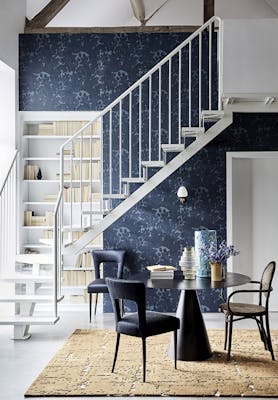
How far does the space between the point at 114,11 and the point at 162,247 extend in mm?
4382

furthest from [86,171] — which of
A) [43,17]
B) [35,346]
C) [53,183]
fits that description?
[35,346]

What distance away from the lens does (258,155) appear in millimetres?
7918

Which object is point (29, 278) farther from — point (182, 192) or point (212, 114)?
point (212, 114)

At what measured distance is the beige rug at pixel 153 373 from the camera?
15.2 ft

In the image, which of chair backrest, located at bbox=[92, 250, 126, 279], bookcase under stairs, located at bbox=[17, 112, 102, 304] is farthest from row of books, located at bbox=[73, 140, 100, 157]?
chair backrest, located at bbox=[92, 250, 126, 279]

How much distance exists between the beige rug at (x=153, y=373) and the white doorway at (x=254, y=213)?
190cm

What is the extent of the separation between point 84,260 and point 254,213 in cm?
230

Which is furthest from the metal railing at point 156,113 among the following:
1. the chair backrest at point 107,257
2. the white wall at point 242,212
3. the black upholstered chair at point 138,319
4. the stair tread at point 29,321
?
the black upholstered chair at point 138,319

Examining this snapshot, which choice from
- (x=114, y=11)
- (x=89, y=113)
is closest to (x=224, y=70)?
(x=89, y=113)

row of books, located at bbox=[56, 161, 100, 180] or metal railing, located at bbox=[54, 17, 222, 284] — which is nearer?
metal railing, located at bbox=[54, 17, 222, 284]

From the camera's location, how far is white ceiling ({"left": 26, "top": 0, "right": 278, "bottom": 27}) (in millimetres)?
9688

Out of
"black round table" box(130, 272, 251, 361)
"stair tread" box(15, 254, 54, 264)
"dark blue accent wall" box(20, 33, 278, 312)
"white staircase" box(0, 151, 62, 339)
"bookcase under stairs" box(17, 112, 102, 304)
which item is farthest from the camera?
"bookcase under stairs" box(17, 112, 102, 304)

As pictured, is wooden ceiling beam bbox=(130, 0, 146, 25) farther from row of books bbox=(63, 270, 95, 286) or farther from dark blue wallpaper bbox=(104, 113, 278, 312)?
row of books bbox=(63, 270, 95, 286)

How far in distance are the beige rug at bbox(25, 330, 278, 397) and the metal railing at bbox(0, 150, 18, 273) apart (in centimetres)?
188
